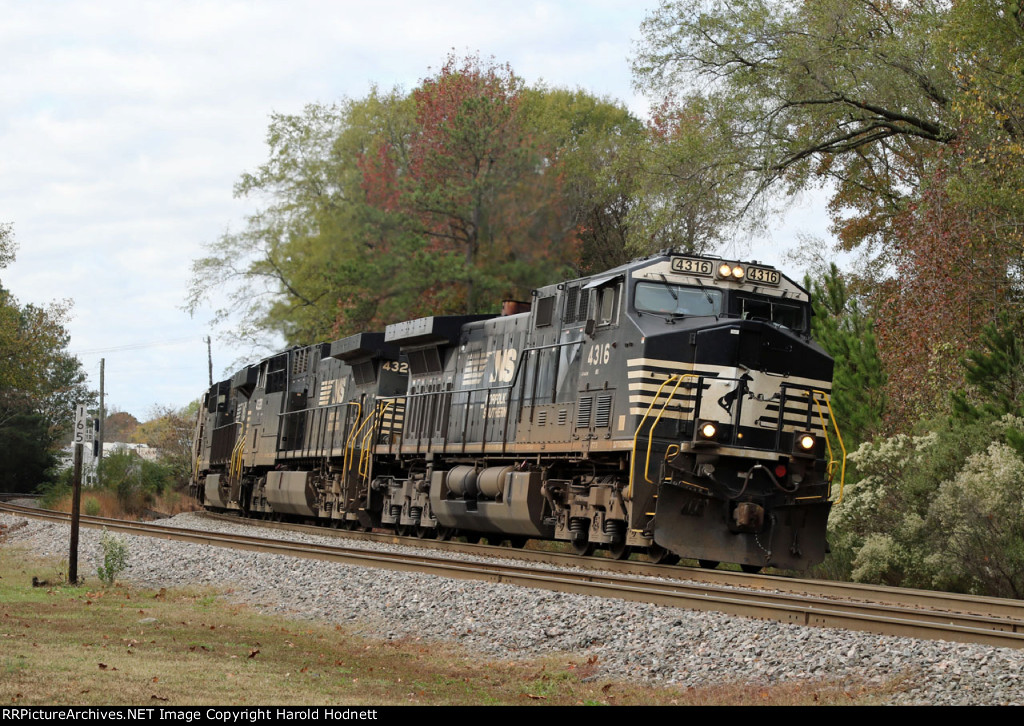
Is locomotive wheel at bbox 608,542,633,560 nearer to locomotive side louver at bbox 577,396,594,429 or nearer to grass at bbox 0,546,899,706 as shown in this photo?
locomotive side louver at bbox 577,396,594,429

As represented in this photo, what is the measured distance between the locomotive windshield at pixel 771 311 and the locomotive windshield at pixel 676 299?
0.29m

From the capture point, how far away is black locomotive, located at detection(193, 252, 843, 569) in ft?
46.2

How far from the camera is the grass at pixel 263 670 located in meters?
6.88

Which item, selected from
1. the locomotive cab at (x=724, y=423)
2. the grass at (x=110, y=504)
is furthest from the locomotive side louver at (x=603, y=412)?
the grass at (x=110, y=504)

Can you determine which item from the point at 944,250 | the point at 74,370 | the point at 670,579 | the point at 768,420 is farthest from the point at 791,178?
the point at 74,370

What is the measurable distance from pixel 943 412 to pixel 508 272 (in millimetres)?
13356

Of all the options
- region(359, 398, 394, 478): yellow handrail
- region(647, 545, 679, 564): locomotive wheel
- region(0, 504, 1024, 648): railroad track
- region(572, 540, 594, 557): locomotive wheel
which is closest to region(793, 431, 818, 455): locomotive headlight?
region(0, 504, 1024, 648): railroad track

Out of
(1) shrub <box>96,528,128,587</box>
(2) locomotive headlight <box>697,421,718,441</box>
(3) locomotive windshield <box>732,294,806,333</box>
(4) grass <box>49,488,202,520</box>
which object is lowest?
(4) grass <box>49,488,202,520</box>

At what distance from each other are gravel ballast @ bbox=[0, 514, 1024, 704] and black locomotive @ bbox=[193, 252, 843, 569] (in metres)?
3.44

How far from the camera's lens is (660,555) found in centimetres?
1495

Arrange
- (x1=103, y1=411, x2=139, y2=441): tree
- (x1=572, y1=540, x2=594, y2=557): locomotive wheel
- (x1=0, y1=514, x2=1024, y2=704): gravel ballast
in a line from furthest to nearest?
Result: (x1=103, y1=411, x2=139, y2=441): tree → (x1=572, y1=540, x2=594, y2=557): locomotive wheel → (x1=0, y1=514, x2=1024, y2=704): gravel ballast

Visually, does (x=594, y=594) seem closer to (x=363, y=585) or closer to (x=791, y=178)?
(x=363, y=585)

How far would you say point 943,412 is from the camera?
18.8m

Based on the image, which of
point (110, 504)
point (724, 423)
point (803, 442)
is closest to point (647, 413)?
point (724, 423)
